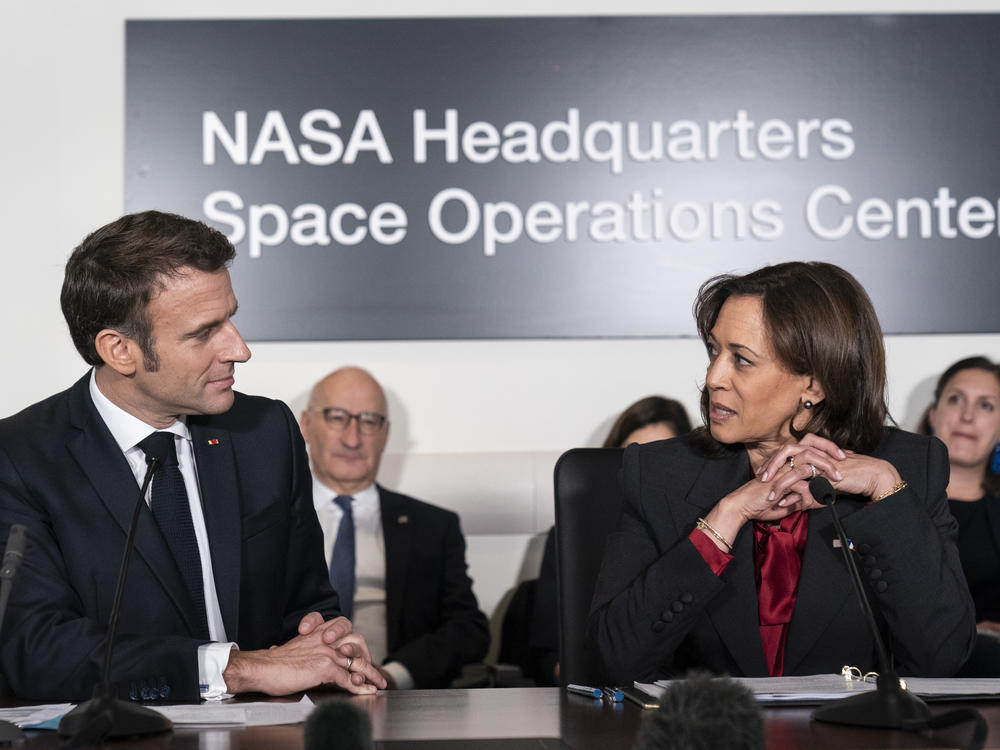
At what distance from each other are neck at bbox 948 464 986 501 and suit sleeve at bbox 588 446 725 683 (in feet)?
7.21

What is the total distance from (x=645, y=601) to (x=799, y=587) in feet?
1.00

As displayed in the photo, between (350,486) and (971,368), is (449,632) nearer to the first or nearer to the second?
(350,486)

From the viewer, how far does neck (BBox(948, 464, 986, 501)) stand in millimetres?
4223

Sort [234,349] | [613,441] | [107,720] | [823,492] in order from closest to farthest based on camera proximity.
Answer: [107,720] < [823,492] < [234,349] < [613,441]

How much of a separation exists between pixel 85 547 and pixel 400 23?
2.49 meters

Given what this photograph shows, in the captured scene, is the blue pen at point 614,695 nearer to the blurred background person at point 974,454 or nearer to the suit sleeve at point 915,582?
the suit sleeve at point 915,582

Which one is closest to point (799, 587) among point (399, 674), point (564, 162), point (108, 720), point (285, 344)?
point (108, 720)

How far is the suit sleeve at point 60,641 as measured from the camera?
1.97 m

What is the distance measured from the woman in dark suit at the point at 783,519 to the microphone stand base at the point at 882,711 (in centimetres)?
57

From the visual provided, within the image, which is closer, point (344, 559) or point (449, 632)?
point (449, 632)

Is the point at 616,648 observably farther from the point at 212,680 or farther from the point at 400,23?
the point at 400,23

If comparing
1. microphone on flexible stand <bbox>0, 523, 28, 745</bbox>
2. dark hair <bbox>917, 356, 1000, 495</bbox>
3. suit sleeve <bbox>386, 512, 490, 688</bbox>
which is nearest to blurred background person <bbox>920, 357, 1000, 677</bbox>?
dark hair <bbox>917, 356, 1000, 495</bbox>

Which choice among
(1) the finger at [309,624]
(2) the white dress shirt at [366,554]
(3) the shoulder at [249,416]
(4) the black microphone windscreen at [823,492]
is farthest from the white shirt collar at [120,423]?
(2) the white dress shirt at [366,554]

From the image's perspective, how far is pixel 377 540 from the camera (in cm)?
416
